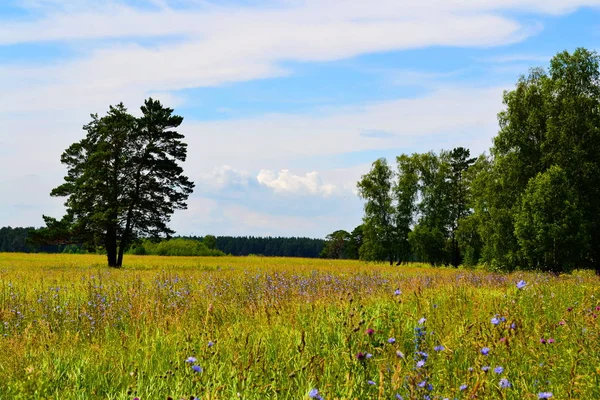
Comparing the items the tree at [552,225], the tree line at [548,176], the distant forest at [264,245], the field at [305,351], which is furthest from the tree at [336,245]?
the field at [305,351]

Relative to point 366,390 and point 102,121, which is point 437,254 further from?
point 366,390

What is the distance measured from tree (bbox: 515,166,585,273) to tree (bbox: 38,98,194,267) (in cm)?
2194

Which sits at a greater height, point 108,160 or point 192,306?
point 108,160

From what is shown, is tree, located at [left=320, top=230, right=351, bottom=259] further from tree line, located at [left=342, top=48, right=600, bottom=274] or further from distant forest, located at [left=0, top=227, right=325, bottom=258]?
tree line, located at [left=342, top=48, right=600, bottom=274]

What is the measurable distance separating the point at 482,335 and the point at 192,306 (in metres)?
6.11

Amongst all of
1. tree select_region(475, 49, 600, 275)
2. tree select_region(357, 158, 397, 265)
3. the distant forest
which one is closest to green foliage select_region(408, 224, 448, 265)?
tree select_region(357, 158, 397, 265)

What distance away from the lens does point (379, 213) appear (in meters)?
53.1

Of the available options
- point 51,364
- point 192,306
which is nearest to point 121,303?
point 192,306

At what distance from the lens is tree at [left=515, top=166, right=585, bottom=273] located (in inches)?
1063

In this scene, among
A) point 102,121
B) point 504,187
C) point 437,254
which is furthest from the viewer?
point 437,254

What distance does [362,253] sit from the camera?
55.4 meters

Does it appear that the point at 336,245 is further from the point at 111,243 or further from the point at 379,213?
the point at 111,243

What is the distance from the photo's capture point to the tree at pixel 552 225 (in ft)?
88.6

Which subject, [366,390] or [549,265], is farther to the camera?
[549,265]
